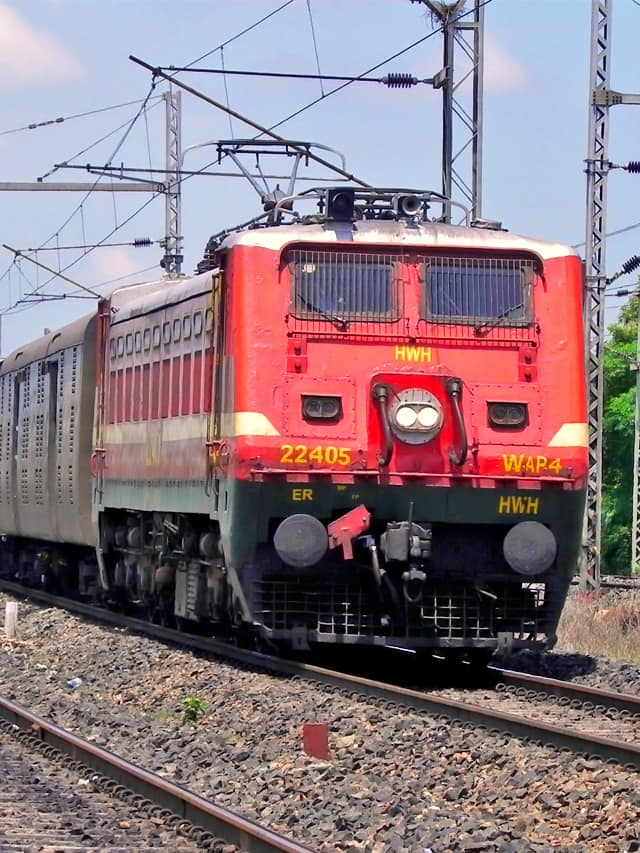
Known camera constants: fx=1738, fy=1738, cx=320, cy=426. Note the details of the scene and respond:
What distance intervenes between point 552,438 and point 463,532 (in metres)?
1.06

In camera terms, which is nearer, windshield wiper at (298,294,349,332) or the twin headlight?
the twin headlight

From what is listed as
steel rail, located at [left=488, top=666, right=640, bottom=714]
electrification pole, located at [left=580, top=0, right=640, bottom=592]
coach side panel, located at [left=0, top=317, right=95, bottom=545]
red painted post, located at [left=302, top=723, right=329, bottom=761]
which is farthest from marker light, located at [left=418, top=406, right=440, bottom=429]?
electrification pole, located at [left=580, top=0, right=640, bottom=592]

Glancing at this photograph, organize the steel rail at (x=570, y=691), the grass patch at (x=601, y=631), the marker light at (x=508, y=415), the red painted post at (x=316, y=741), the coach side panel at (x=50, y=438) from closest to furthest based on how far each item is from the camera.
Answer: the red painted post at (x=316, y=741) < the steel rail at (x=570, y=691) < the marker light at (x=508, y=415) < the grass patch at (x=601, y=631) < the coach side panel at (x=50, y=438)

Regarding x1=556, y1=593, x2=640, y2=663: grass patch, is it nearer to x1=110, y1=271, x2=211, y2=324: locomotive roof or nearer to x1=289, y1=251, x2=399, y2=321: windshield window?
x1=289, y1=251, x2=399, y2=321: windshield window

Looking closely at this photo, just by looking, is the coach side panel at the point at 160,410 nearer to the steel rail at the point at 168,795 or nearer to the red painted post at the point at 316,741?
the steel rail at the point at 168,795

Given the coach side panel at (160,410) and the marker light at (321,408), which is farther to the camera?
the coach side panel at (160,410)

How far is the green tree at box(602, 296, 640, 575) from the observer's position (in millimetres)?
60125

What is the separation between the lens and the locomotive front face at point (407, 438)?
1310 cm

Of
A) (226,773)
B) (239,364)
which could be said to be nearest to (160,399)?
(239,364)

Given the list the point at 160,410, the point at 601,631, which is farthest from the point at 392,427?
the point at 601,631

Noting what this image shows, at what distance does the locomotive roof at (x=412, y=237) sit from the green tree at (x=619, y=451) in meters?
43.6

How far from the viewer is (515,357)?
13.5 metres

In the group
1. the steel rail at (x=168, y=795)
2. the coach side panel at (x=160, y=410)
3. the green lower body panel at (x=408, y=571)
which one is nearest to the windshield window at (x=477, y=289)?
the green lower body panel at (x=408, y=571)

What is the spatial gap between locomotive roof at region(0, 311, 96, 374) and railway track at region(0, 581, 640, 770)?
567 centimetres
